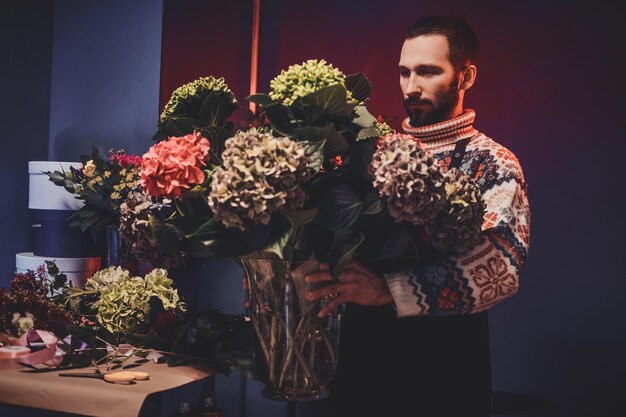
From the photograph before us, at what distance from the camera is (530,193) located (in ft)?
10.6

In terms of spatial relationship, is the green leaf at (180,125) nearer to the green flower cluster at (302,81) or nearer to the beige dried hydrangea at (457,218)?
the green flower cluster at (302,81)

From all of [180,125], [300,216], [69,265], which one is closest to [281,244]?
[300,216]

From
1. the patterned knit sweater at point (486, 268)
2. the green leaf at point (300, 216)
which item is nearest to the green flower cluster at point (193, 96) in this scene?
the green leaf at point (300, 216)

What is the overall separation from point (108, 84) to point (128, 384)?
190 centimetres

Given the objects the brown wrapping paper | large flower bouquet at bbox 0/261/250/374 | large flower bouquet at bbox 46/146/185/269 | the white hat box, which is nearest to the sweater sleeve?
large flower bouquet at bbox 0/261/250/374

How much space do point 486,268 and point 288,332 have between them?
0.39m

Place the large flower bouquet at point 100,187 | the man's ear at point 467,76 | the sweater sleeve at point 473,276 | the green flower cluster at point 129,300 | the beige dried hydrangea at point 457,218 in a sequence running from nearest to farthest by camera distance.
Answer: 1. the beige dried hydrangea at point 457,218
2. the sweater sleeve at point 473,276
3. the green flower cluster at point 129,300
4. the man's ear at point 467,76
5. the large flower bouquet at point 100,187

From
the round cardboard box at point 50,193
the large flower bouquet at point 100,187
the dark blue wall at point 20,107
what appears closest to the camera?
the large flower bouquet at point 100,187

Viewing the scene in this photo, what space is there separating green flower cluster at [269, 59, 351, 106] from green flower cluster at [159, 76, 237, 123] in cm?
22

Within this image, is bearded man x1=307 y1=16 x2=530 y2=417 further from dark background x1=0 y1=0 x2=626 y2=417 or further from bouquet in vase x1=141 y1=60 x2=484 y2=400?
dark background x1=0 y1=0 x2=626 y2=417

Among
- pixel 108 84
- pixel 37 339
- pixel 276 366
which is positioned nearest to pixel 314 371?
pixel 276 366

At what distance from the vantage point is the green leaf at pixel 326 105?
105 centimetres

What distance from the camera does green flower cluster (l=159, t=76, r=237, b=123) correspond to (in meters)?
1.29

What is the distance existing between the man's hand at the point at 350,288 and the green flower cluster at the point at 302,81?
27 centimetres
